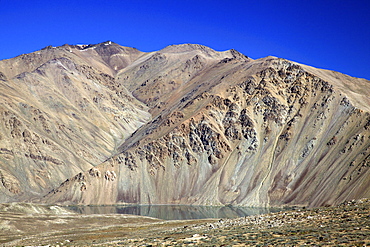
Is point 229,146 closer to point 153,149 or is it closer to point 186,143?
point 186,143

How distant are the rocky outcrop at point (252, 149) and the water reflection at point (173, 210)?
7331mm

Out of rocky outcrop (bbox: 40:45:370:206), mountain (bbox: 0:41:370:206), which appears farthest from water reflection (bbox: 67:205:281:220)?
mountain (bbox: 0:41:370:206)

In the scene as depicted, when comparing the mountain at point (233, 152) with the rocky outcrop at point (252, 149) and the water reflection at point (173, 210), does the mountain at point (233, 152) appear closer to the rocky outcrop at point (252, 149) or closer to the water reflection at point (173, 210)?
the rocky outcrop at point (252, 149)

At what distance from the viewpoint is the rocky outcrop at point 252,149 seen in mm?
139875

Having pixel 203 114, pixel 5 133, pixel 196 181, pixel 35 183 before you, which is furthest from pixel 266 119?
pixel 5 133

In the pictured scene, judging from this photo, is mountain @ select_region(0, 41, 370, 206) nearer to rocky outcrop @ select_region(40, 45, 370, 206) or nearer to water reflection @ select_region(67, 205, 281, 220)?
rocky outcrop @ select_region(40, 45, 370, 206)

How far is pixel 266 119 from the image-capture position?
17538 centimetres

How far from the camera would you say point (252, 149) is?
165500mm

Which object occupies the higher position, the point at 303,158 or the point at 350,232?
the point at 303,158

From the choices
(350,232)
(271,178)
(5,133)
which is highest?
(5,133)

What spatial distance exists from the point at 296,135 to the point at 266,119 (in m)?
17.3

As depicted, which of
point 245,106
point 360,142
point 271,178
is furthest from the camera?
point 245,106

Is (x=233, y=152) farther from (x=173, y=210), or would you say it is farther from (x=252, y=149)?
(x=173, y=210)

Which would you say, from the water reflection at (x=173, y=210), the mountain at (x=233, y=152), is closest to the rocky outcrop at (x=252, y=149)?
the mountain at (x=233, y=152)
